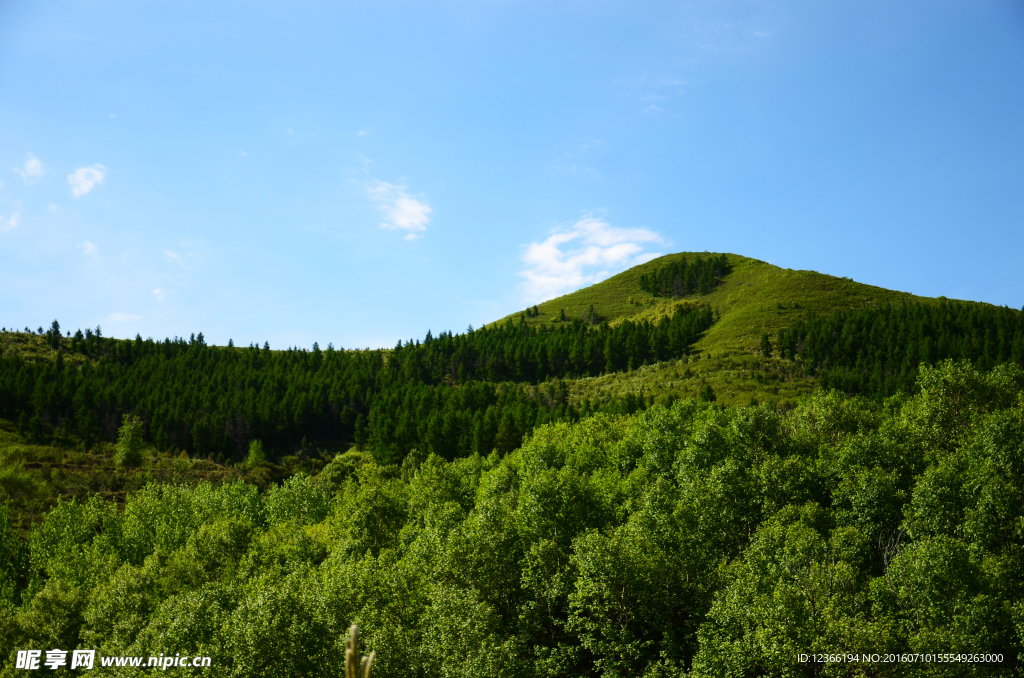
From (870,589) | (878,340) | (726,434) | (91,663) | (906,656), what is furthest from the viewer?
(878,340)

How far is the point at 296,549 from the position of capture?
Answer: 207 ft

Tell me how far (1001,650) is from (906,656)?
756cm

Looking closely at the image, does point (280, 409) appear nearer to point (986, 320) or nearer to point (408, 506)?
point (408, 506)

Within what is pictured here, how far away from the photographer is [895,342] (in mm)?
165625

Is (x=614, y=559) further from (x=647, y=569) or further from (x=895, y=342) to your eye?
(x=895, y=342)

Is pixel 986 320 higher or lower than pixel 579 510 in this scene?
higher

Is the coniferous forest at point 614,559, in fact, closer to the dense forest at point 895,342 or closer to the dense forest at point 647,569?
the dense forest at point 647,569

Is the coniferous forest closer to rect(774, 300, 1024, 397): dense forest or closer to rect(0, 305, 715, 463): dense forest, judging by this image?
rect(0, 305, 715, 463): dense forest

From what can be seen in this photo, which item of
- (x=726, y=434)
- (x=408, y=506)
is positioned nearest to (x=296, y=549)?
(x=408, y=506)

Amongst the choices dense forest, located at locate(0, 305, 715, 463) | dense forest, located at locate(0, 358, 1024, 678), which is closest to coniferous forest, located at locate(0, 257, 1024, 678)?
dense forest, located at locate(0, 358, 1024, 678)

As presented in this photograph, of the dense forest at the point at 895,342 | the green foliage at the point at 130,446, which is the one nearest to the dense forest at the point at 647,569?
the green foliage at the point at 130,446

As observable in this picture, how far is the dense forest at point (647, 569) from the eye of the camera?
3597cm

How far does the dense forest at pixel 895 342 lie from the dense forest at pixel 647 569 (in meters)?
78.6

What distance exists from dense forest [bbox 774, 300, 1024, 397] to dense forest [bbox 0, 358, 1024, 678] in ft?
258
